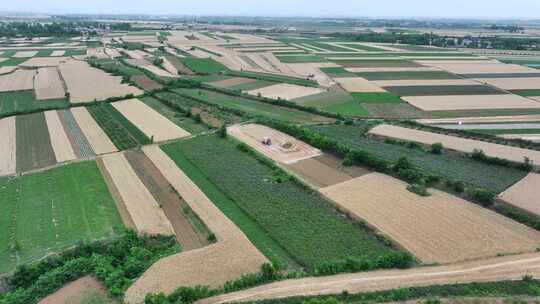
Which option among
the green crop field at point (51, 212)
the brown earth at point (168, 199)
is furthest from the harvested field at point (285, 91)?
the green crop field at point (51, 212)

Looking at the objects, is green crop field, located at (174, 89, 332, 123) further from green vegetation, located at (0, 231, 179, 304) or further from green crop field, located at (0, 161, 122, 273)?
green vegetation, located at (0, 231, 179, 304)

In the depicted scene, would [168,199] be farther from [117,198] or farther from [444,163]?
[444,163]

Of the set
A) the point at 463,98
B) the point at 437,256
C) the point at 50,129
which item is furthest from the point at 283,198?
the point at 463,98

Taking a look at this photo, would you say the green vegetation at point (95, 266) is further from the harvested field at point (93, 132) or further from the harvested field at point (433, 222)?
the harvested field at point (93, 132)

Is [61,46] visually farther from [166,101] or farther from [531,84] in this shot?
[531,84]

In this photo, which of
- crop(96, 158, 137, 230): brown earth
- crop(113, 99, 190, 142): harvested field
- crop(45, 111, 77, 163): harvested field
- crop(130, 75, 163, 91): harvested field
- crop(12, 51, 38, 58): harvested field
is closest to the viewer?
crop(96, 158, 137, 230): brown earth

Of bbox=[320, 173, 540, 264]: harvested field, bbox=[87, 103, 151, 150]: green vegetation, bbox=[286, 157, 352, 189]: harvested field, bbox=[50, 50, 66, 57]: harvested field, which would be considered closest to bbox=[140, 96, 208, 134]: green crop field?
bbox=[87, 103, 151, 150]: green vegetation
